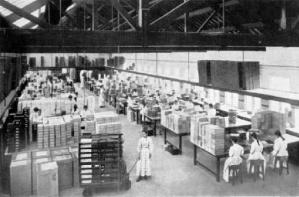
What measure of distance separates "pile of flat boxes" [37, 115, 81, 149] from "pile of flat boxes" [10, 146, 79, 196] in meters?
0.67

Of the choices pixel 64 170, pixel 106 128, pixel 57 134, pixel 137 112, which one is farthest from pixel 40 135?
pixel 137 112

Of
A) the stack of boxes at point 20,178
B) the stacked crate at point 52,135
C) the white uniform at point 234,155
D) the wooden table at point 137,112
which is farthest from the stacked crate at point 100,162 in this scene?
the wooden table at point 137,112

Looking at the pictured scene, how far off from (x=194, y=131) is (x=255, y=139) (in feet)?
5.46

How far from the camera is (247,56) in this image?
34.7 feet

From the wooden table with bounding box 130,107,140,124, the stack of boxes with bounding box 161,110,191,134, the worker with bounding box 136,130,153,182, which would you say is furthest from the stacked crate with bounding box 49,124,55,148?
the wooden table with bounding box 130,107,140,124

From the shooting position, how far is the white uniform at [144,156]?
741 centimetres

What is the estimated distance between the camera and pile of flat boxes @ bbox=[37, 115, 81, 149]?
24.5ft

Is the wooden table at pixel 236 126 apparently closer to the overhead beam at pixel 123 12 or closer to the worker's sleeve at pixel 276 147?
the worker's sleeve at pixel 276 147

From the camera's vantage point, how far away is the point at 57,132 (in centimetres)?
762

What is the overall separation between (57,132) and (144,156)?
2333 mm

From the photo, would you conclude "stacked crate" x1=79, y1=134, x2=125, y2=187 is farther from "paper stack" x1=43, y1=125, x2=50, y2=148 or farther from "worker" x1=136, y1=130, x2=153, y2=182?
"paper stack" x1=43, y1=125, x2=50, y2=148

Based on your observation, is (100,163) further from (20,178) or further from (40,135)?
(40,135)

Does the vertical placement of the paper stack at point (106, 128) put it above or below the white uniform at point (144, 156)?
above

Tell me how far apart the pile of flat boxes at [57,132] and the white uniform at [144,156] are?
1.89 metres
